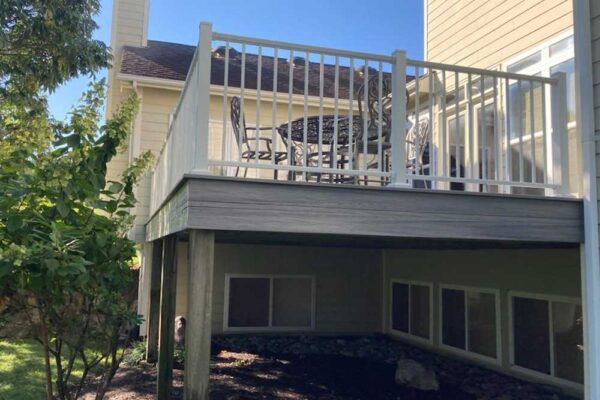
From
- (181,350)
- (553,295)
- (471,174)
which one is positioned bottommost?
(181,350)

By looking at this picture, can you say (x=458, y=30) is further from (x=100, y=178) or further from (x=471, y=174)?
(x=100, y=178)

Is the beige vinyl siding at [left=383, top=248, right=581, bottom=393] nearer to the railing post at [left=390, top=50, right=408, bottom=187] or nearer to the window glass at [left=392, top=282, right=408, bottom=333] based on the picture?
the window glass at [left=392, top=282, right=408, bottom=333]

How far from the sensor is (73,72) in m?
7.03

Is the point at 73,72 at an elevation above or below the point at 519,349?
above

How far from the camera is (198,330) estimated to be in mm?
3119

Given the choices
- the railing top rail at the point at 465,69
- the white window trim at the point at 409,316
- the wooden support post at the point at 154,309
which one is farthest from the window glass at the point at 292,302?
the railing top rail at the point at 465,69

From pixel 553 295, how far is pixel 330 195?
12.5 ft

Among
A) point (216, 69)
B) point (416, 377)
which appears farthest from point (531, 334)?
point (216, 69)

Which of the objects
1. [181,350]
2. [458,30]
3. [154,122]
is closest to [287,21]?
[154,122]

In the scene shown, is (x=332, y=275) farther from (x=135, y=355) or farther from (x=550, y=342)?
(x=550, y=342)

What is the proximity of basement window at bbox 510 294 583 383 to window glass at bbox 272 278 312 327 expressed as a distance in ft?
13.7

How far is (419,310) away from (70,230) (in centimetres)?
656

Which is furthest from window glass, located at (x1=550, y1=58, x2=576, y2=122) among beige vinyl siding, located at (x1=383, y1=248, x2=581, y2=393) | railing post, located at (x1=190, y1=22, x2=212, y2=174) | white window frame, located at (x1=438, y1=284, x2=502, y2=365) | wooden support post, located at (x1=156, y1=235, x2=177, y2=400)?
wooden support post, located at (x1=156, y1=235, x2=177, y2=400)

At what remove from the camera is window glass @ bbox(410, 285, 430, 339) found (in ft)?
28.1
